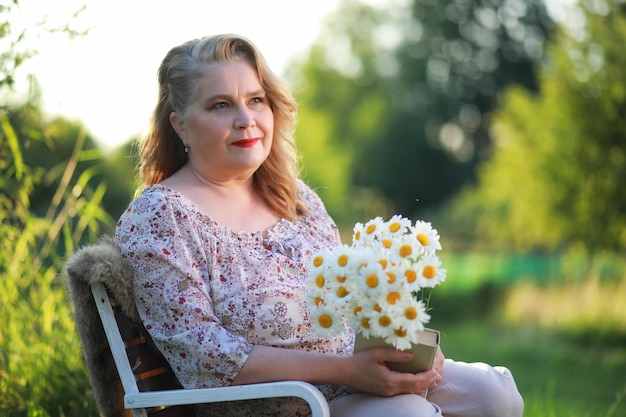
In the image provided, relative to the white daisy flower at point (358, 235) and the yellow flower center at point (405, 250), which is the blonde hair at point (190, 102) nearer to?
the white daisy flower at point (358, 235)

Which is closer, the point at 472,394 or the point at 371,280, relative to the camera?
the point at 371,280

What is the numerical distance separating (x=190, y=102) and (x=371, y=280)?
3.26 ft

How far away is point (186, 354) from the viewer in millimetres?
2479

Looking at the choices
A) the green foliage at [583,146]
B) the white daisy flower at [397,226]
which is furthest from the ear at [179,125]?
the green foliage at [583,146]

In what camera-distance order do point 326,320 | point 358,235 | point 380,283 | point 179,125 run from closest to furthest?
point 380,283 → point 326,320 → point 358,235 → point 179,125

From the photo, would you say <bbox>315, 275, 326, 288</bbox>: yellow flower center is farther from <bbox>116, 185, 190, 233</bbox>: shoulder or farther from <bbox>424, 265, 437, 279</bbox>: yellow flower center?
<bbox>116, 185, 190, 233</bbox>: shoulder

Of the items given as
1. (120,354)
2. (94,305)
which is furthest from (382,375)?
(94,305)

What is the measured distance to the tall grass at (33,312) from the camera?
148 inches

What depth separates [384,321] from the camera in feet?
7.23

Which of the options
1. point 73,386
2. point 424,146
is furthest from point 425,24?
point 73,386

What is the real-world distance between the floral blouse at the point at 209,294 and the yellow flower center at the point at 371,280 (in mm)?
480

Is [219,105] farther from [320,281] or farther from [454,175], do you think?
[454,175]

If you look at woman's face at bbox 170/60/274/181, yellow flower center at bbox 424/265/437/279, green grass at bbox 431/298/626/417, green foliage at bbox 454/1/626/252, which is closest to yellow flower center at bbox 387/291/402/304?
→ yellow flower center at bbox 424/265/437/279

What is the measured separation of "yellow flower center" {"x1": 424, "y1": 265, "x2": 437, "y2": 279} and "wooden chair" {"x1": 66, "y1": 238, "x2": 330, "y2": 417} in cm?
44
